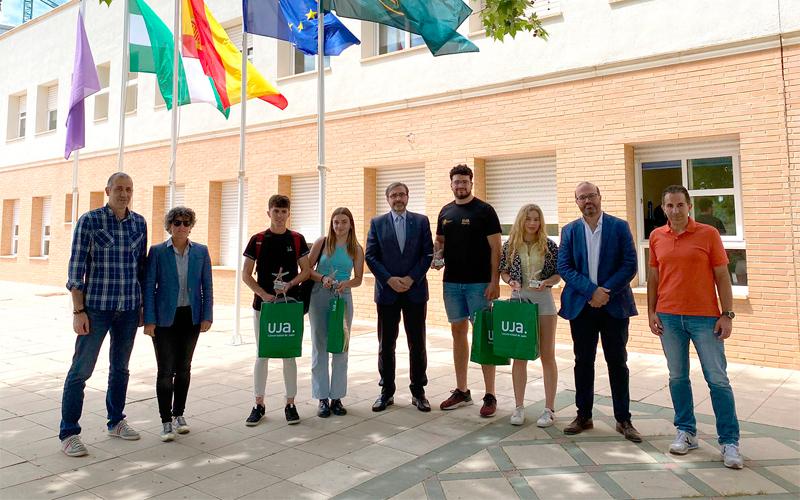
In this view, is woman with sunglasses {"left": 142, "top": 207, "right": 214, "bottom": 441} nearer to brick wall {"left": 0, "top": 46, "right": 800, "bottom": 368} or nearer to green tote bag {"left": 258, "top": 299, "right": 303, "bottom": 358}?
green tote bag {"left": 258, "top": 299, "right": 303, "bottom": 358}

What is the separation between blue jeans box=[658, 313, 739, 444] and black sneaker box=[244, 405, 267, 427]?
346cm

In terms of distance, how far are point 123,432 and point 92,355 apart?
0.72 metres

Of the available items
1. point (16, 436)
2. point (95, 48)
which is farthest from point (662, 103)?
point (95, 48)

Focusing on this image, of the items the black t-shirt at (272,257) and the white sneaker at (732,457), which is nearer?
the white sneaker at (732,457)

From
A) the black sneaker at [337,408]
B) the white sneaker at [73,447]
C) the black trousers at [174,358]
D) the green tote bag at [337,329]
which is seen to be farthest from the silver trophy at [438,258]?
the white sneaker at [73,447]

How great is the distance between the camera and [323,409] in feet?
15.9

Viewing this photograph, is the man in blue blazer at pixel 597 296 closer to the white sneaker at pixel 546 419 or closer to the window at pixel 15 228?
the white sneaker at pixel 546 419

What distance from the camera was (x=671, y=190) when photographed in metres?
3.94

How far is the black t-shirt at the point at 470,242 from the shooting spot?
489cm

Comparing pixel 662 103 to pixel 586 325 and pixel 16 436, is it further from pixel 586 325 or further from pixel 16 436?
pixel 16 436

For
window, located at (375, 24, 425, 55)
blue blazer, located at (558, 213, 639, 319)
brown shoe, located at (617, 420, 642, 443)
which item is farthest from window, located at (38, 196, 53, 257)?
brown shoe, located at (617, 420, 642, 443)

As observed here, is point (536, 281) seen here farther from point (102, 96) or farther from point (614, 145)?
point (102, 96)

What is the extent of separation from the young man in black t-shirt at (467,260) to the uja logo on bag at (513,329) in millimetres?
369

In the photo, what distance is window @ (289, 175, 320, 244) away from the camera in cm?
1202
